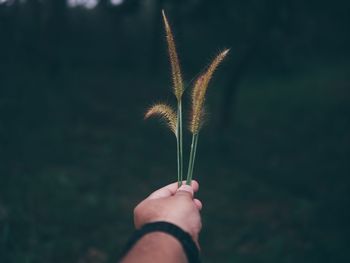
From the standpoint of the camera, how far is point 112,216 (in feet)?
21.1

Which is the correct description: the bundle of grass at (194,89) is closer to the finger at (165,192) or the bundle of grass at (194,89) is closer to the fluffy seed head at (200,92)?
the fluffy seed head at (200,92)

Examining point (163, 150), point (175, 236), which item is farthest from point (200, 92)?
point (163, 150)

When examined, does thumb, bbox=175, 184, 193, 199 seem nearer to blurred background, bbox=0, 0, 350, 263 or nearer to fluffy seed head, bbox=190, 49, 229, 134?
fluffy seed head, bbox=190, 49, 229, 134

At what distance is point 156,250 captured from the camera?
1.45m

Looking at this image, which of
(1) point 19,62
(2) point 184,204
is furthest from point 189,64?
(2) point 184,204

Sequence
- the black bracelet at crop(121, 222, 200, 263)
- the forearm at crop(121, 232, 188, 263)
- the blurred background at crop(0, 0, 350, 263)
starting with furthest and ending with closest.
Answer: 1. the blurred background at crop(0, 0, 350, 263)
2. the black bracelet at crop(121, 222, 200, 263)
3. the forearm at crop(121, 232, 188, 263)

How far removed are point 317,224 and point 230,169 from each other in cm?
229

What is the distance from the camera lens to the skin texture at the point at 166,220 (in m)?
1.44

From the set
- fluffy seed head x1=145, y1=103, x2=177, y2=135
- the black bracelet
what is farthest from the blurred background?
the black bracelet

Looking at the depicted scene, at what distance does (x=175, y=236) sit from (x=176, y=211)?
13 centimetres

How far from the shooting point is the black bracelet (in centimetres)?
153

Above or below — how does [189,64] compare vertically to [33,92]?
below

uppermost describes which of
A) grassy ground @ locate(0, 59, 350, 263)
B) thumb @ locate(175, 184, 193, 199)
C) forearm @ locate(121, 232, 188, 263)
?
forearm @ locate(121, 232, 188, 263)

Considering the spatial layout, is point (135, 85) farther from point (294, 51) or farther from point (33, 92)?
point (294, 51)
